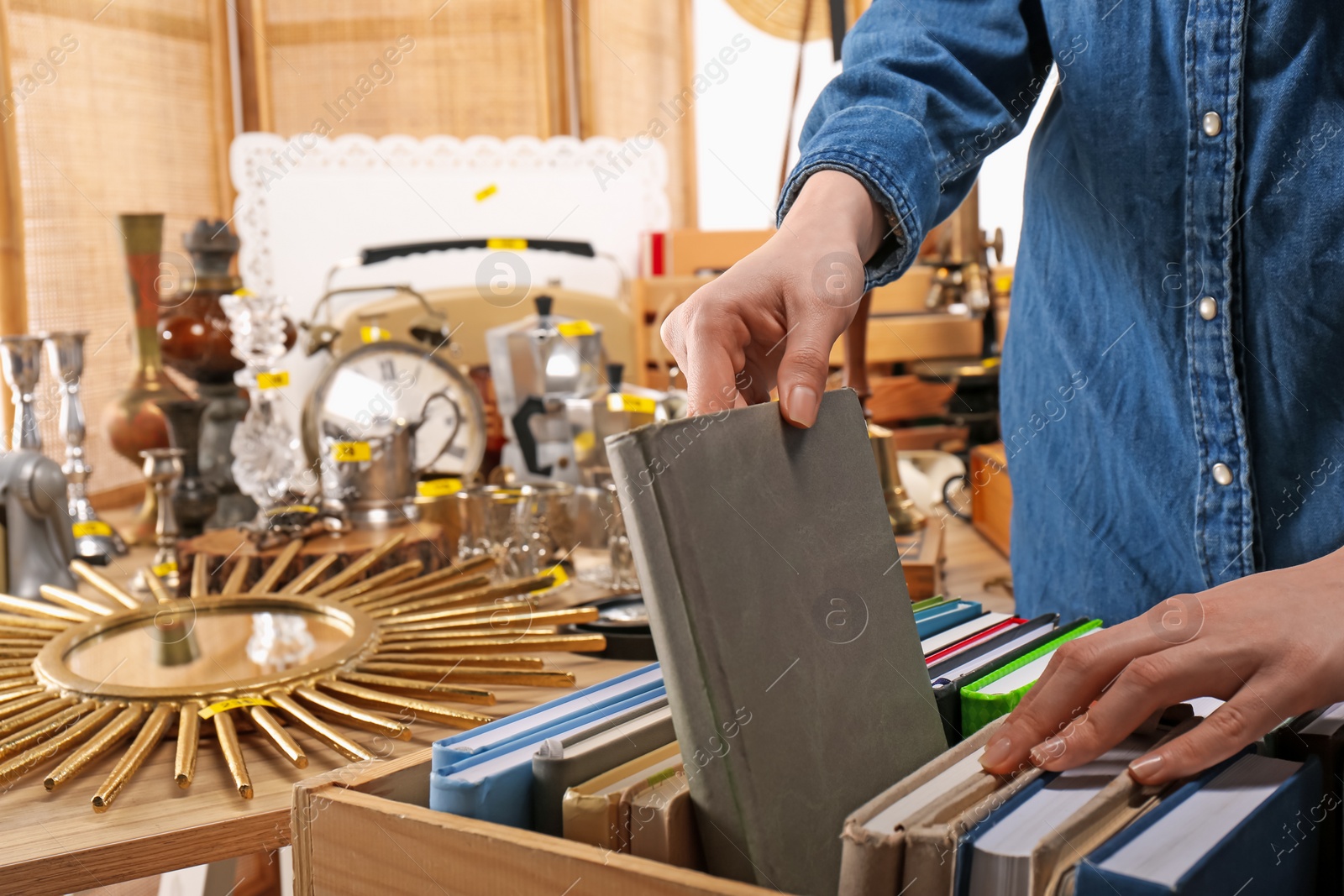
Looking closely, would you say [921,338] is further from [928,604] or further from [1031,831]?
[1031,831]

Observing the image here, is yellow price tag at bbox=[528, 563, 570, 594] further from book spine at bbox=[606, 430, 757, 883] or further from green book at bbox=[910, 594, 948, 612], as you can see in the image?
book spine at bbox=[606, 430, 757, 883]

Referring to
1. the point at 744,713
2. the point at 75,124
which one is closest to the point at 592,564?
the point at 744,713

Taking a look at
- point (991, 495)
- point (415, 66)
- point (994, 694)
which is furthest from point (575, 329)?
point (415, 66)

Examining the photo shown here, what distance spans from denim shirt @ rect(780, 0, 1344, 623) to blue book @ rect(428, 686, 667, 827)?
42 centimetres

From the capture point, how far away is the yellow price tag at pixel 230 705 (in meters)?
0.86

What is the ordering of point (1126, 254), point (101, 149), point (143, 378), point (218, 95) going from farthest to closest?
point (218, 95), point (101, 149), point (143, 378), point (1126, 254)

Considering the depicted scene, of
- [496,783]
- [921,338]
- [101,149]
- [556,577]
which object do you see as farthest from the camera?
[101,149]

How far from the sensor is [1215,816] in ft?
1.56

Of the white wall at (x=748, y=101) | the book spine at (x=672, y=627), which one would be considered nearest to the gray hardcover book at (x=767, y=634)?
the book spine at (x=672, y=627)

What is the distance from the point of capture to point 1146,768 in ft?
1.68

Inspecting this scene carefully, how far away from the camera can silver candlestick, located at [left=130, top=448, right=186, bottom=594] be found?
4.66ft

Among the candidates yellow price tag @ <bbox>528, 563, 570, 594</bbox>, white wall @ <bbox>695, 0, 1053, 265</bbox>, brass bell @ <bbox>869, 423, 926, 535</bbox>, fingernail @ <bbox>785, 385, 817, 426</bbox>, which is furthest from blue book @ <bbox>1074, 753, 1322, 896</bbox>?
white wall @ <bbox>695, 0, 1053, 265</bbox>

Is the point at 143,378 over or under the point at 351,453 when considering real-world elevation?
over

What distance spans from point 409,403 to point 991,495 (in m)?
0.90
